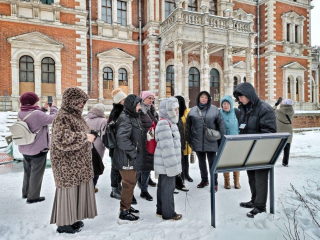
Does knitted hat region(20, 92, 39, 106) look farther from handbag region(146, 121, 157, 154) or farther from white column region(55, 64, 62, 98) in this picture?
white column region(55, 64, 62, 98)

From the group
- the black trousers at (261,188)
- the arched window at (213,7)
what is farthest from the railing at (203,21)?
the black trousers at (261,188)

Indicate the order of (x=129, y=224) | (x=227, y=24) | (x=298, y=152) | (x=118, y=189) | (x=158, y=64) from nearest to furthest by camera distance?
1. (x=129, y=224)
2. (x=118, y=189)
3. (x=298, y=152)
4. (x=227, y=24)
5. (x=158, y=64)

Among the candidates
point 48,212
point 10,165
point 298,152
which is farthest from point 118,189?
point 298,152

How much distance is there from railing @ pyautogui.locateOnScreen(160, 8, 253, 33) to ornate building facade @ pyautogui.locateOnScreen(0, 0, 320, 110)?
6 cm

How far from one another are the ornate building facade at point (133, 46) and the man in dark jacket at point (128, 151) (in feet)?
35.3

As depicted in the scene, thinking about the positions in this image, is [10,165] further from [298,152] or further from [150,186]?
[298,152]

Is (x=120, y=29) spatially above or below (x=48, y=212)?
above

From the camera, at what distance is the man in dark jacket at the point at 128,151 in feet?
10.6

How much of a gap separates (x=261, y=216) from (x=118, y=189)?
8.19ft

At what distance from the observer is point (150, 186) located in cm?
497

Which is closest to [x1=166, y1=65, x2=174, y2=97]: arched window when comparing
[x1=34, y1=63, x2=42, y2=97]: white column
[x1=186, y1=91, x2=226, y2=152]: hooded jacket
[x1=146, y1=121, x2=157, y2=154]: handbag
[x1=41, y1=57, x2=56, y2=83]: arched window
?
[x1=41, y1=57, x2=56, y2=83]: arched window

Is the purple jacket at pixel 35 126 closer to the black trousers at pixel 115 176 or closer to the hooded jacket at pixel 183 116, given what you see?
the black trousers at pixel 115 176

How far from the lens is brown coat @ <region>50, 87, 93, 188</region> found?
2.86m

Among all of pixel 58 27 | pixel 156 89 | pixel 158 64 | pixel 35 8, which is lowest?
pixel 156 89
